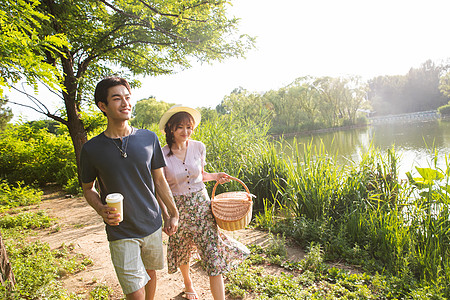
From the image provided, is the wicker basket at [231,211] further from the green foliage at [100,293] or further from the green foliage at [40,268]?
the green foliage at [40,268]

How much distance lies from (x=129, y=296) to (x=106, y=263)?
180 cm

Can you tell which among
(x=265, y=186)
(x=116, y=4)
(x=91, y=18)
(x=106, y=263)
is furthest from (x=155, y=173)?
(x=91, y=18)

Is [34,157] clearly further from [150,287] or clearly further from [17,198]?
[150,287]

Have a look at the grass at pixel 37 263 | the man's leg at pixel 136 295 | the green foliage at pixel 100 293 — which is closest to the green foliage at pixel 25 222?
the grass at pixel 37 263

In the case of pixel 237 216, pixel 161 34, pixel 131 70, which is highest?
pixel 161 34

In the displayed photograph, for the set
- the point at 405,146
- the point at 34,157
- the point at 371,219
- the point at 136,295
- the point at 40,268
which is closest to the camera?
the point at 136,295

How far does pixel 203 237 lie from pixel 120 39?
17.1 feet

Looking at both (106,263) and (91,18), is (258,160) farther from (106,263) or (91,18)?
(91,18)

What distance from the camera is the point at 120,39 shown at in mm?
5930

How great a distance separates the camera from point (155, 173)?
6.12 feet

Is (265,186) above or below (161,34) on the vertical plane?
below

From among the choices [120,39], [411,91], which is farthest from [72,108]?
[411,91]

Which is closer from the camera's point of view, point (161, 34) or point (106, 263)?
point (106, 263)

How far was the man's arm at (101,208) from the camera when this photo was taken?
4.94 ft
